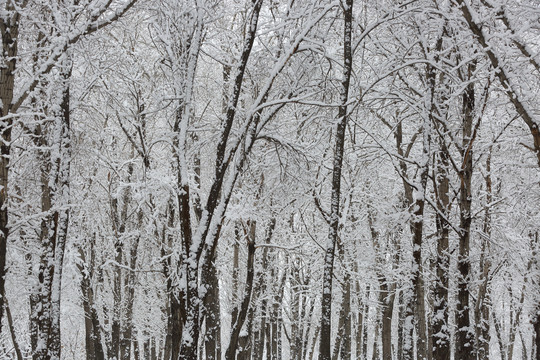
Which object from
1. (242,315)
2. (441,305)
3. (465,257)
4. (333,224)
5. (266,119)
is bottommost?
(242,315)

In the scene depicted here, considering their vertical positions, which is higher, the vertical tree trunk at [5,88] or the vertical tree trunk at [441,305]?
the vertical tree trunk at [5,88]

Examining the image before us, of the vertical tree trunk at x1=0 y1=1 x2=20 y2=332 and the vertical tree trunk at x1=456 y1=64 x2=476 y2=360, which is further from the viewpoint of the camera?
the vertical tree trunk at x1=456 y1=64 x2=476 y2=360

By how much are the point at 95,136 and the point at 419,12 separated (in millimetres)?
8901

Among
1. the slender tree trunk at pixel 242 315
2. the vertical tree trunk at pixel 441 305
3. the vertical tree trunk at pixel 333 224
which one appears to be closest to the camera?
the vertical tree trunk at pixel 333 224

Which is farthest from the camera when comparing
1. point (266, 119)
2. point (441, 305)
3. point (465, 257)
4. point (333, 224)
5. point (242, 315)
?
point (242, 315)

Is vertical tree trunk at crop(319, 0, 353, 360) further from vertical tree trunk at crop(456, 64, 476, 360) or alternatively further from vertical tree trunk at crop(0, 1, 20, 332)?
vertical tree trunk at crop(0, 1, 20, 332)

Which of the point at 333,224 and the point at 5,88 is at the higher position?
the point at 5,88

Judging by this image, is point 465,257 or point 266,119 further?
point 465,257

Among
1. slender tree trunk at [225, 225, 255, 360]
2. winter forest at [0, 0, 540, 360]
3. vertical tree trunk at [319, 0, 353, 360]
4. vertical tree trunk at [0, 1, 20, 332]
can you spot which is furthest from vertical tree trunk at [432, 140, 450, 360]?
vertical tree trunk at [0, 1, 20, 332]

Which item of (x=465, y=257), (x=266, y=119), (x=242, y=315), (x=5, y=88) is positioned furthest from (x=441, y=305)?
(x=5, y=88)

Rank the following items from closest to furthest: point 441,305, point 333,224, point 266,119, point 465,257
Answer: point 333,224 < point 266,119 < point 465,257 < point 441,305

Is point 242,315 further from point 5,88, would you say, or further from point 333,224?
point 5,88

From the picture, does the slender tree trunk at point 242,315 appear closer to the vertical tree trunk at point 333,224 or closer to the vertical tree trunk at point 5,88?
the vertical tree trunk at point 333,224

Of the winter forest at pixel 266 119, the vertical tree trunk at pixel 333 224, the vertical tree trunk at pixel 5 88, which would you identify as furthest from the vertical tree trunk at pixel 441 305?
the vertical tree trunk at pixel 5 88
